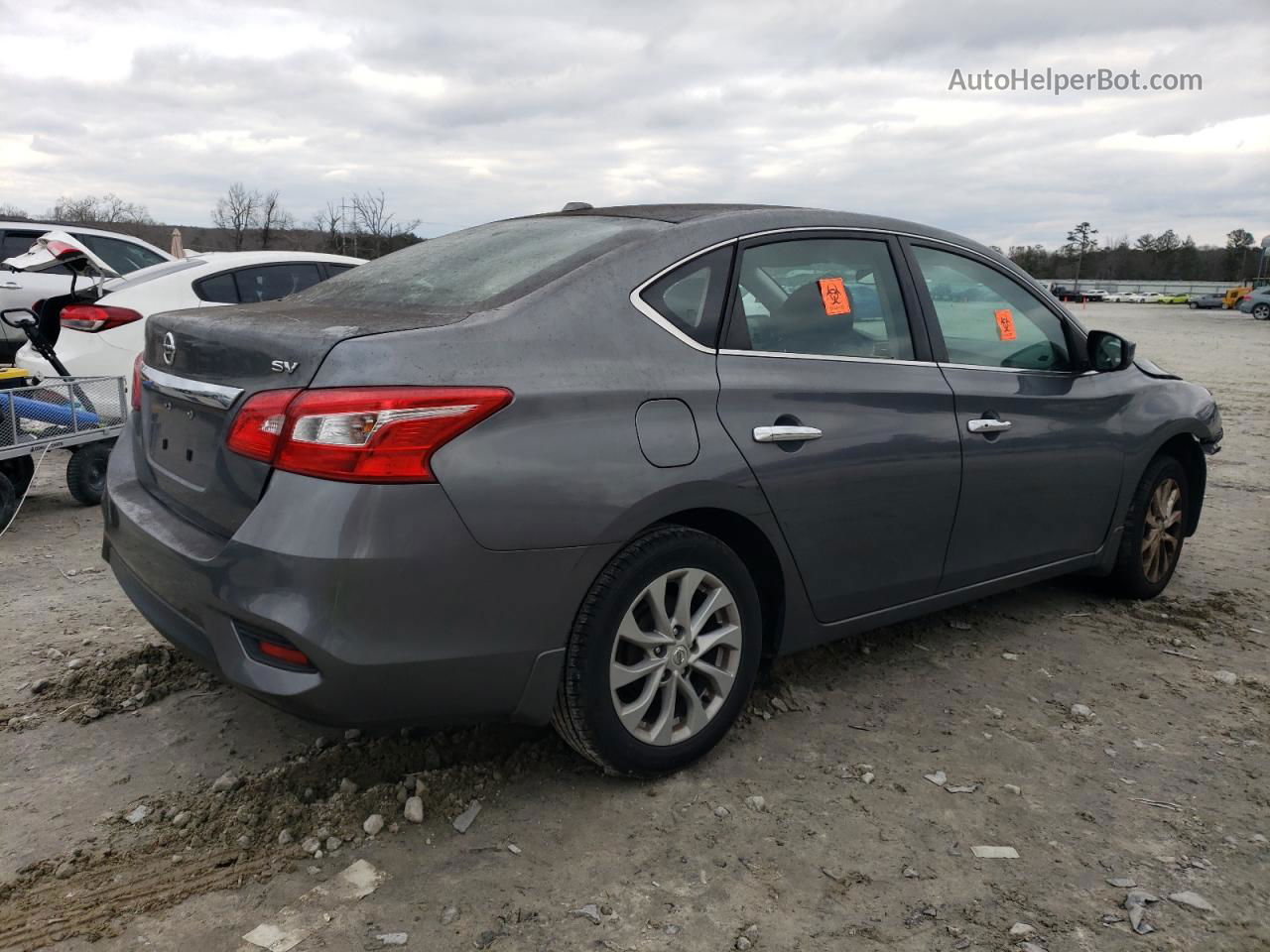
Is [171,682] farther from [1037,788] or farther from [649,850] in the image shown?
[1037,788]

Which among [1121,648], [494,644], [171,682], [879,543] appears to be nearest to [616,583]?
[494,644]

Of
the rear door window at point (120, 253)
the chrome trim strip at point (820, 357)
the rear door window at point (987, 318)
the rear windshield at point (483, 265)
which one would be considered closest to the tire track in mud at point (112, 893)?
the rear windshield at point (483, 265)

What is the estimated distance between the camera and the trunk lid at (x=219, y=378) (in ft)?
8.29

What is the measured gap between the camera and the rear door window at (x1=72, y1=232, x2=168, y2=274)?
10109mm

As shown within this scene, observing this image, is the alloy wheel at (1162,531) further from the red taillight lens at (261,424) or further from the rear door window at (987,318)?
the red taillight lens at (261,424)

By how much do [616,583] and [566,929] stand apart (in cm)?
82

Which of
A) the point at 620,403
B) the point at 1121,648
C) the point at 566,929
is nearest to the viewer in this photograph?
the point at 566,929

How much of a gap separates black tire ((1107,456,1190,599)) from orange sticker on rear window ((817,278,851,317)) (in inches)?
76.3

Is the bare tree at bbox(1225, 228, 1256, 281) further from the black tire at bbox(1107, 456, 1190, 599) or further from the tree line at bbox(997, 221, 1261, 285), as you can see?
the black tire at bbox(1107, 456, 1190, 599)

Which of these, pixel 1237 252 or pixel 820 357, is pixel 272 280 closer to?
pixel 820 357

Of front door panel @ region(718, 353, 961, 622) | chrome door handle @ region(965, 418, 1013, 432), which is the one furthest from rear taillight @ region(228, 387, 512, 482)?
chrome door handle @ region(965, 418, 1013, 432)

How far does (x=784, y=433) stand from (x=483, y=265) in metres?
1.03

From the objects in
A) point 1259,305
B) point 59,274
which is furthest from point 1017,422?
point 1259,305

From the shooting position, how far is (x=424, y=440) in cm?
241
